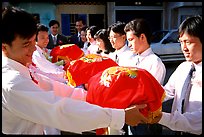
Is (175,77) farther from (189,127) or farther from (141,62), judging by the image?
(141,62)

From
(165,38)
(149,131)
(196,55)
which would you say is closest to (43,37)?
(149,131)

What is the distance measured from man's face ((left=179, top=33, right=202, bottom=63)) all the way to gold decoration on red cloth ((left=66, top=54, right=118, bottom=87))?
60 cm

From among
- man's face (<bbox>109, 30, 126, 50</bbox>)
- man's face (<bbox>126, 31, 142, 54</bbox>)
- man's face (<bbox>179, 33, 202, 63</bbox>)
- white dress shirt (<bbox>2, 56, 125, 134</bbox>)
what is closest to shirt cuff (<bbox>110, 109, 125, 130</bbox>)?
white dress shirt (<bbox>2, 56, 125, 134</bbox>)

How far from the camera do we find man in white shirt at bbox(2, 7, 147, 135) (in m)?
1.14

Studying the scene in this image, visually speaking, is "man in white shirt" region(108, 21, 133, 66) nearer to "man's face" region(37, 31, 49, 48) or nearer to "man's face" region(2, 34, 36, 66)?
"man's face" region(37, 31, 49, 48)

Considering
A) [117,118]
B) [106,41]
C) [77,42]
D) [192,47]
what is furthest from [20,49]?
[77,42]

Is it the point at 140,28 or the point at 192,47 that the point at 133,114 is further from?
the point at 140,28

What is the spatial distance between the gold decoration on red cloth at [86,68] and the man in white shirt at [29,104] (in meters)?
0.67

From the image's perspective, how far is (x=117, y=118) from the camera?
4.00 feet

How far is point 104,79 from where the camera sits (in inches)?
53.4

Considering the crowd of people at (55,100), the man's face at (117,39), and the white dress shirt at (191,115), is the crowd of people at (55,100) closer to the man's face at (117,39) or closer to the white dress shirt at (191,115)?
the white dress shirt at (191,115)

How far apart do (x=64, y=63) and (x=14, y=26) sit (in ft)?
7.31

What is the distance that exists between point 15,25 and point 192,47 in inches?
34.4

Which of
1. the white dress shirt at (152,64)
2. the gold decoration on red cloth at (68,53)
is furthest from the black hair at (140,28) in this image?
the gold decoration on red cloth at (68,53)
